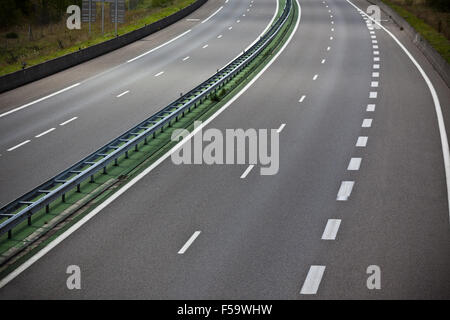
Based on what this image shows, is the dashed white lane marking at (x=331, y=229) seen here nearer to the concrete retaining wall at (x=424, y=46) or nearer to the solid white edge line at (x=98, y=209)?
the solid white edge line at (x=98, y=209)

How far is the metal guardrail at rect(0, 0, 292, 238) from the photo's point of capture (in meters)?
16.3

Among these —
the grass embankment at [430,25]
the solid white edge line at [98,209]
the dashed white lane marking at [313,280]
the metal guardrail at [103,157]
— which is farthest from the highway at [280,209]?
the grass embankment at [430,25]

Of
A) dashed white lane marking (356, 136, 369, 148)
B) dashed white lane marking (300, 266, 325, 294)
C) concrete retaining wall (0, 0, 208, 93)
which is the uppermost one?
dashed white lane marking (300, 266, 325, 294)

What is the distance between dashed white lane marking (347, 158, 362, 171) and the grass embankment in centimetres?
1908

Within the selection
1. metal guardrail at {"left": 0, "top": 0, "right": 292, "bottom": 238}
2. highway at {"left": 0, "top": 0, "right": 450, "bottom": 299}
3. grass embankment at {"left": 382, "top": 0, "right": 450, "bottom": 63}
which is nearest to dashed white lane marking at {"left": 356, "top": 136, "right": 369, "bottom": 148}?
highway at {"left": 0, "top": 0, "right": 450, "bottom": 299}

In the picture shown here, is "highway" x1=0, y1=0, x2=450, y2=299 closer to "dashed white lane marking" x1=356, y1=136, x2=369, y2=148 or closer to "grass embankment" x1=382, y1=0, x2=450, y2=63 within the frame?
"dashed white lane marking" x1=356, y1=136, x2=369, y2=148

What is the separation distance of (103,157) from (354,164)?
7.69 metres

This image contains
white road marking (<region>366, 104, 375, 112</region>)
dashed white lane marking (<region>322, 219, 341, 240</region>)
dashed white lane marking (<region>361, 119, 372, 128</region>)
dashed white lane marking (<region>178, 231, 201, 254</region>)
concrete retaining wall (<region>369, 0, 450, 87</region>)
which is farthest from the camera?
concrete retaining wall (<region>369, 0, 450, 87</region>)

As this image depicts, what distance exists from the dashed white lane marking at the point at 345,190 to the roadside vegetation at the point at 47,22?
34332 mm

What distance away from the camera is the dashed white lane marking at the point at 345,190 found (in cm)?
1842

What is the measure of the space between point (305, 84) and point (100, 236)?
2011cm

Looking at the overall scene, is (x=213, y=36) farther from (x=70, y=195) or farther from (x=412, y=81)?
(x=70, y=195)

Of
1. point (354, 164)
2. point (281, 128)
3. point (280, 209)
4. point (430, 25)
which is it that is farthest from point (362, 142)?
point (430, 25)

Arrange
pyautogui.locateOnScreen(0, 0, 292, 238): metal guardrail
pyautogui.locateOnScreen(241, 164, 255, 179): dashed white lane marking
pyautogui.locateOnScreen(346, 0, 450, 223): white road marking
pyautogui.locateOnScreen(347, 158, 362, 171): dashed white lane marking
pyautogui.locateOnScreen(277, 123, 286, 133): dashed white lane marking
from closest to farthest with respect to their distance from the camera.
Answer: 1. pyautogui.locateOnScreen(0, 0, 292, 238): metal guardrail
2. pyautogui.locateOnScreen(241, 164, 255, 179): dashed white lane marking
3. pyautogui.locateOnScreen(347, 158, 362, 171): dashed white lane marking
4. pyautogui.locateOnScreen(346, 0, 450, 223): white road marking
5. pyautogui.locateOnScreen(277, 123, 286, 133): dashed white lane marking
